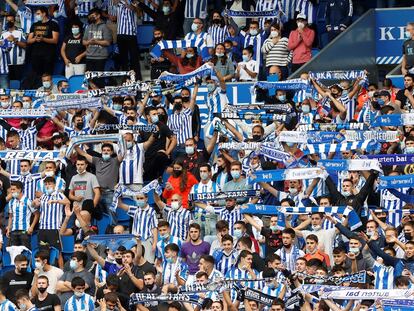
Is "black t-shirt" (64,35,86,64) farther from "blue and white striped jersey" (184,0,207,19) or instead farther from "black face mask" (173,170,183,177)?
"black face mask" (173,170,183,177)

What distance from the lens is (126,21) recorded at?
33188 mm

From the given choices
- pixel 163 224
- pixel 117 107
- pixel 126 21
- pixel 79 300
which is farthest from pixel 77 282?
pixel 126 21

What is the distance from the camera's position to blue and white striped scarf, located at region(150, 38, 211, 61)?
32.0m

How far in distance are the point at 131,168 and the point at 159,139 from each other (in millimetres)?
846

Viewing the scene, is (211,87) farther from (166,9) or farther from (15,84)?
(15,84)

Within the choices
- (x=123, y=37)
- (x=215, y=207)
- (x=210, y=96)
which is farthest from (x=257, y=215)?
(x=123, y=37)

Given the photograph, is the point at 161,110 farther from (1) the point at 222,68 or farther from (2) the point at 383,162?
(2) the point at 383,162

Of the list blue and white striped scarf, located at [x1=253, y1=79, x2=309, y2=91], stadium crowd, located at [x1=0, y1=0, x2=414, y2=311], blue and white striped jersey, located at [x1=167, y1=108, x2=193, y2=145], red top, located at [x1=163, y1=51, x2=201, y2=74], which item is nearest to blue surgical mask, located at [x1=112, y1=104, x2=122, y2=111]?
stadium crowd, located at [x1=0, y1=0, x2=414, y2=311]

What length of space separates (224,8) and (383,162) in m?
8.67

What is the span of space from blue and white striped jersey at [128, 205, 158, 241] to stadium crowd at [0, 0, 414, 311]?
0.07 feet

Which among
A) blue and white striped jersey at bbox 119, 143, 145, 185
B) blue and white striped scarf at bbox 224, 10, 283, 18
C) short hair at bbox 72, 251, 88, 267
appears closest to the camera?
short hair at bbox 72, 251, 88, 267

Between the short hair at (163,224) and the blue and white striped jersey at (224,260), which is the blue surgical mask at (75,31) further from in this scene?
the blue and white striped jersey at (224,260)

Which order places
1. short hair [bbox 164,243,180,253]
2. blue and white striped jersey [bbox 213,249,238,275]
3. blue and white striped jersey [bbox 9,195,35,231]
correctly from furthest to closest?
blue and white striped jersey [bbox 9,195,35,231]
short hair [bbox 164,243,180,253]
blue and white striped jersey [bbox 213,249,238,275]

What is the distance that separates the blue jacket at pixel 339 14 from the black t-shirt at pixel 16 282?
885 cm
